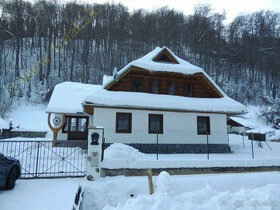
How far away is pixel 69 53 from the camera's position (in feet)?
124

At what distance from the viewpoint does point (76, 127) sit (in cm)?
1605

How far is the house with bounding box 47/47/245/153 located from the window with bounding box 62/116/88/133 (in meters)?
1.00

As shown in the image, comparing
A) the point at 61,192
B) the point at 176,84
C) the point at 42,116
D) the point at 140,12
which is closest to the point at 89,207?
the point at 61,192

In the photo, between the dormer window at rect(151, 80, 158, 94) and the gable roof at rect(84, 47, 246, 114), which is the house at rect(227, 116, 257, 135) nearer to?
the gable roof at rect(84, 47, 246, 114)

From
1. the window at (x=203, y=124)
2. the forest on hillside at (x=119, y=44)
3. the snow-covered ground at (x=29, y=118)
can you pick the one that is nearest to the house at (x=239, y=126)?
the forest on hillside at (x=119, y=44)

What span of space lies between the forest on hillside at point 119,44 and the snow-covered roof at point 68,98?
13779 mm

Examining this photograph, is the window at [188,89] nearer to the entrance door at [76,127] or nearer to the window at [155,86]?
the window at [155,86]

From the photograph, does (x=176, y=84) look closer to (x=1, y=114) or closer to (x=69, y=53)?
(x=1, y=114)

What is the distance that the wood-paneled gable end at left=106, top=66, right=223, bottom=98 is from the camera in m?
12.7

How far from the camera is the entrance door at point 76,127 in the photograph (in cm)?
1572

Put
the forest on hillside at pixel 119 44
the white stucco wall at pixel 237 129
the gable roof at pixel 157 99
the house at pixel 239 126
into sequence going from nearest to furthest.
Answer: the gable roof at pixel 157 99, the house at pixel 239 126, the white stucco wall at pixel 237 129, the forest on hillside at pixel 119 44

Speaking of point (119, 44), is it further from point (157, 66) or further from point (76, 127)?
point (157, 66)

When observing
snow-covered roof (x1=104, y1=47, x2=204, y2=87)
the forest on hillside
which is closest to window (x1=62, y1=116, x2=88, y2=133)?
snow-covered roof (x1=104, y1=47, x2=204, y2=87)

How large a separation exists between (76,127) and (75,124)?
308 mm
